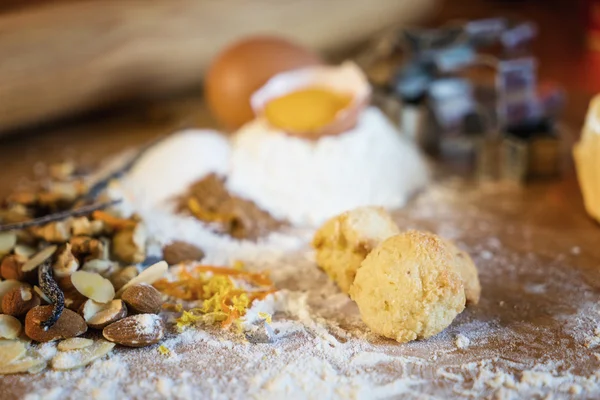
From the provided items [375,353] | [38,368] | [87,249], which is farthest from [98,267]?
[375,353]

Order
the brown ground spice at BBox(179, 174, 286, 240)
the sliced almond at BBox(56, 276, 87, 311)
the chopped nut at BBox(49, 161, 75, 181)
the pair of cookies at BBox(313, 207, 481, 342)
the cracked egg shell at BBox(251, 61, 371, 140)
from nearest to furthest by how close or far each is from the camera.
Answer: the pair of cookies at BBox(313, 207, 481, 342) < the sliced almond at BBox(56, 276, 87, 311) < the brown ground spice at BBox(179, 174, 286, 240) < the cracked egg shell at BBox(251, 61, 371, 140) < the chopped nut at BBox(49, 161, 75, 181)

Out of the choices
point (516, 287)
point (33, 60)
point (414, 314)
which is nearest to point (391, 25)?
point (33, 60)

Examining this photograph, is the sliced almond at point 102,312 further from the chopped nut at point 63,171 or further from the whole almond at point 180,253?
the chopped nut at point 63,171

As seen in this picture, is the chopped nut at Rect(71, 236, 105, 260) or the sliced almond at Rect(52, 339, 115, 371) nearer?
the sliced almond at Rect(52, 339, 115, 371)

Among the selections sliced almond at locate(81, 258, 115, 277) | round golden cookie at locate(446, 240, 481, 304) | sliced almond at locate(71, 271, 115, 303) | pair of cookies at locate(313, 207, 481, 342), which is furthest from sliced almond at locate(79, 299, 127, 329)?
round golden cookie at locate(446, 240, 481, 304)

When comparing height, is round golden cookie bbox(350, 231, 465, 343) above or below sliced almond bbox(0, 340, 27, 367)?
below

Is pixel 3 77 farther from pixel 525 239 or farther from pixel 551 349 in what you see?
pixel 551 349

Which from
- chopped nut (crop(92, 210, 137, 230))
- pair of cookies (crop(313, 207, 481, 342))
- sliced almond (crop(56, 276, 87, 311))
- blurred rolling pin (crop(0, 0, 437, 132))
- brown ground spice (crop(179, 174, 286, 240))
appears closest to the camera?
pair of cookies (crop(313, 207, 481, 342))

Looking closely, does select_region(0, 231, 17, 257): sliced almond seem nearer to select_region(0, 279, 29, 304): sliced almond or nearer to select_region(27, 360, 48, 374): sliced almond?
select_region(0, 279, 29, 304): sliced almond
